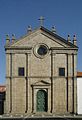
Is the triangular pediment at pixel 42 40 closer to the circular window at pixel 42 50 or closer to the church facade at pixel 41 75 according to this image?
the church facade at pixel 41 75

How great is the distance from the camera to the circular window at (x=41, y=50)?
46.6 m

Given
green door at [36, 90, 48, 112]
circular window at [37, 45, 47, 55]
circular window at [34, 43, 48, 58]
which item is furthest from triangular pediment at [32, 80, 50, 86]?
circular window at [37, 45, 47, 55]

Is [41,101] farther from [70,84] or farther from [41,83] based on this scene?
[70,84]

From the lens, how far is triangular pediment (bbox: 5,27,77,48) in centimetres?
4675

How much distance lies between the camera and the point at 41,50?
47000 millimetres

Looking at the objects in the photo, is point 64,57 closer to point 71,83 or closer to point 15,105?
point 71,83

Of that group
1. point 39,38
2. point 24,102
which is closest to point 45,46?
point 39,38

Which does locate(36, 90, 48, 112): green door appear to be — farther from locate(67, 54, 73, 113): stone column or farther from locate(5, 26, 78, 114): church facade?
locate(67, 54, 73, 113): stone column

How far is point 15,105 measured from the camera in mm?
45625

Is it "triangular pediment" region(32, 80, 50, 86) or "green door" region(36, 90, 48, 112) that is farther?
"green door" region(36, 90, 48, 112)

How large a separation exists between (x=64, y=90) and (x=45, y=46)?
6.38 m

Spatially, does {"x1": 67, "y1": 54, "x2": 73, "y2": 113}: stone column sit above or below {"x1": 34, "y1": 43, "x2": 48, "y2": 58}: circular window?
below

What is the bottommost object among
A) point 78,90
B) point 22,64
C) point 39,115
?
point 39,115

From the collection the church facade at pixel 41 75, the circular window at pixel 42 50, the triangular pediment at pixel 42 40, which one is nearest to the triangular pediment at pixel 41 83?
the church facade at pixel 41 75
